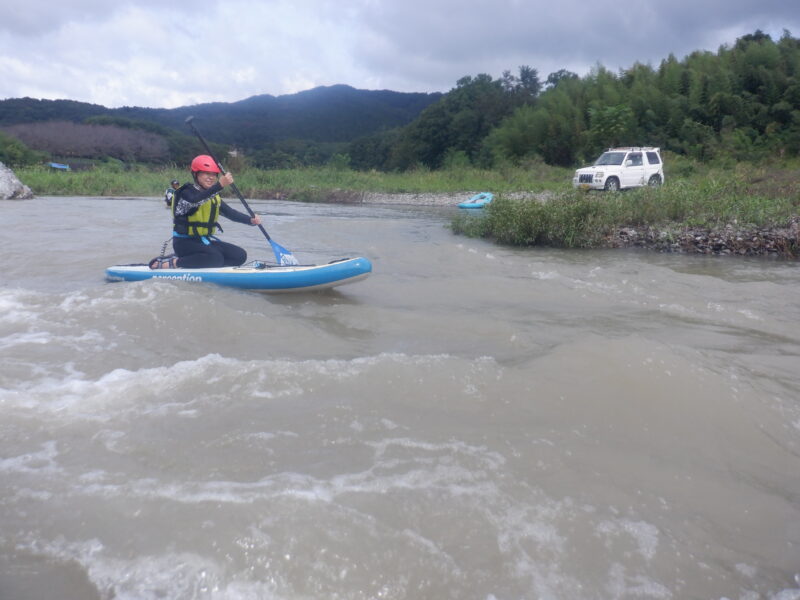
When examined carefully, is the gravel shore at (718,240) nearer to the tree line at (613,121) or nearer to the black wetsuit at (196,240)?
the black wetsuit at (196,240)

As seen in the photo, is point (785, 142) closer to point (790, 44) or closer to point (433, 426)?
Answer: point (790, 44)

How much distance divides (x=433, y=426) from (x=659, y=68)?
2860cm

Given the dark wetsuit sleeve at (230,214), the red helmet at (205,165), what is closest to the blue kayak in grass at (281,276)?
the dark wetsuit sleeve at (230,214)

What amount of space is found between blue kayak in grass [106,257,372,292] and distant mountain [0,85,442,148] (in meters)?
61.6

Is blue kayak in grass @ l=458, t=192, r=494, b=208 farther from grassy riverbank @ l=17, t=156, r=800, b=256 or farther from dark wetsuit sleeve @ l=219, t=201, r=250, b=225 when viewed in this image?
dark wetsuit sleeve @ l=219, t=201, r=250, b=225

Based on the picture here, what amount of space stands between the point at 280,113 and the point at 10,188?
309 ft

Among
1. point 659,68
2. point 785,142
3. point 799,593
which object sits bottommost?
point 799,593

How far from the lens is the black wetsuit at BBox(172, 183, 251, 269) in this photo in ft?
Answer: 20.7

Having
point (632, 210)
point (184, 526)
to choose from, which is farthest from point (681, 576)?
point (632, 210)

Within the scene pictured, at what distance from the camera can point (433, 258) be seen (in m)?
9.07

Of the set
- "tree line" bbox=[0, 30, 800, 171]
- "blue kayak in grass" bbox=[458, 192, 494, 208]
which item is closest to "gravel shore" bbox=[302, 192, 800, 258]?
"blue kayak in grass" bbox=[458, 192, 494, 208]

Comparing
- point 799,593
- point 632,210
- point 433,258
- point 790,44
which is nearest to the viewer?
point 799,593

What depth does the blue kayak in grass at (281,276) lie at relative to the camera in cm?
634

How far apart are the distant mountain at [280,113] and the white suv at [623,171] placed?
188ft
